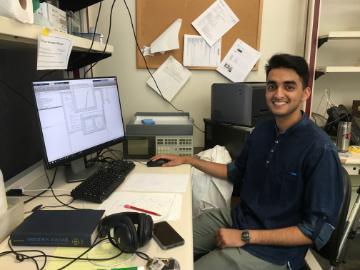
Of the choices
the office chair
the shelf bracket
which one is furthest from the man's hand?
the shelf bracket

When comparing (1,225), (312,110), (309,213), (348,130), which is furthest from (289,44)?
(1,225)

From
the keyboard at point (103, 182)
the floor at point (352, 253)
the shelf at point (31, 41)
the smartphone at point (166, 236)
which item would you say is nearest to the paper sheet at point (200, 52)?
the shelf at point (31, 41)

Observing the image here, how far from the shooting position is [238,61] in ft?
Result: 7.10

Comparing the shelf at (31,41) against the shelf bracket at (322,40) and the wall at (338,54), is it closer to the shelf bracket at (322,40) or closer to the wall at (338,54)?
the shelf bracket at (322,40)

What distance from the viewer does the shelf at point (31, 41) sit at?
82 centimetres

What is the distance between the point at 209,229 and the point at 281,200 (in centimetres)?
38

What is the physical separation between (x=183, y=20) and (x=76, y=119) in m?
1.10

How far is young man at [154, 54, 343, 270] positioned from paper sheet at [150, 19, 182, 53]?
91 cm

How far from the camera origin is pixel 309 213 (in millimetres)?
1162

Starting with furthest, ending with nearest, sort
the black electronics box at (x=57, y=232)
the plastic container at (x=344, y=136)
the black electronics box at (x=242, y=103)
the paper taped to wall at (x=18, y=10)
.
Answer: the plastic container at (x=344, y=136) → the black electronics box at (x=242, y=103) → the black electronics box at (x=57, y=232) → the paper taped to wall at (x=18, y=10)

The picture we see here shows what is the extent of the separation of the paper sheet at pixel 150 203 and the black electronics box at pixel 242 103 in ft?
2.35

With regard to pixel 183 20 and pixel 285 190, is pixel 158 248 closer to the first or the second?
pixel 285 190

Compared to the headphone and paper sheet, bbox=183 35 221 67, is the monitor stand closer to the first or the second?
the headphone

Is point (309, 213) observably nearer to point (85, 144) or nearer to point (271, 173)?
point (271, 173)
